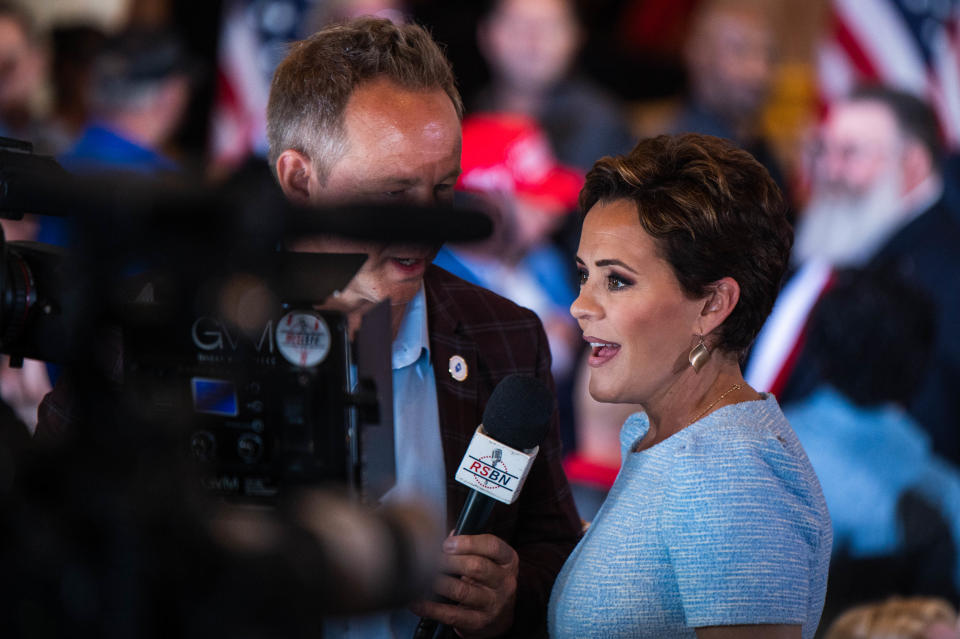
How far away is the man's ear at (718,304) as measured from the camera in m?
1.60

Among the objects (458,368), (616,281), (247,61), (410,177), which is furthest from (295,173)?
(247,61)

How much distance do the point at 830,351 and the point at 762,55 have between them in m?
2.35

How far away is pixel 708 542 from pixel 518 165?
3.44m

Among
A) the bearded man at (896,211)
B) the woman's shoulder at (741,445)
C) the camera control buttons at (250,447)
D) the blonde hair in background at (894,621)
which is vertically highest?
the camera control buttons at (250,447)

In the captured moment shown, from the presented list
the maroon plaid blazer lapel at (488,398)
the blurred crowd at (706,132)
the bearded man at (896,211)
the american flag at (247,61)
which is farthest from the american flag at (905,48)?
the maroon plaid blazer lapel at (488,398)

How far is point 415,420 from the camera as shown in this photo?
68.4 inches

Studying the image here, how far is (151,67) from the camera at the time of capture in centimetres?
414

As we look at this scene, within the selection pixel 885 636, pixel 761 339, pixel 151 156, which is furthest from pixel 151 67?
pixel 885 636

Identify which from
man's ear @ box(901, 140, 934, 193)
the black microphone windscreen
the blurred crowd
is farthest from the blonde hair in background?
man's ear @ box(901, 140, 934, 193)

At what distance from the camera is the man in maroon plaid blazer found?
5.34 feet

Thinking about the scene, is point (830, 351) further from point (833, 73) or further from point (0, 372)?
point (833, 73)

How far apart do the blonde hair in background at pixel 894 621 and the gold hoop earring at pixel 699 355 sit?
3.74ft

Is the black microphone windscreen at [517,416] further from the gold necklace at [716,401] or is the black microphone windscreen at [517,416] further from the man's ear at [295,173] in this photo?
the man's ear at [295,173]

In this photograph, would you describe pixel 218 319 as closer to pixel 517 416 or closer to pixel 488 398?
pixel 517 416
